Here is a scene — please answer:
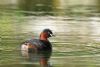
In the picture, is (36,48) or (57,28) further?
(57,28)

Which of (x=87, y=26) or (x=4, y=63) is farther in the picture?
(x=87, y=26)

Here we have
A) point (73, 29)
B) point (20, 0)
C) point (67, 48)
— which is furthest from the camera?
point (20, 0)

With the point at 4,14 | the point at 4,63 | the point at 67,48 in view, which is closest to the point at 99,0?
the point at 4,14

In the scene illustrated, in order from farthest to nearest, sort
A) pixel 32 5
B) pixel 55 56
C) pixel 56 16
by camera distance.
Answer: pixel 32 5 → pixel 56 16 → pixel 55 56

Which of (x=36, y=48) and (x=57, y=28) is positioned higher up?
(x=36, y=48)

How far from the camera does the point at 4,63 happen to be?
16297 mm

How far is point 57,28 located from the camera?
24672mm

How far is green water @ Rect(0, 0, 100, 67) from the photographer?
17.1m

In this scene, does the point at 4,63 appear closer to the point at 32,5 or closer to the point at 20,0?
the point at 32,5

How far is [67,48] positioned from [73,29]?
5.21m

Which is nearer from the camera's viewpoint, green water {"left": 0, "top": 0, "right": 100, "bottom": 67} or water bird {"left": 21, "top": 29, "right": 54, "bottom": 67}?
green water {"left": 0, "top": 0, "right": 100, "bottom": 67}

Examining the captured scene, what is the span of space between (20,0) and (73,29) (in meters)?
14.5

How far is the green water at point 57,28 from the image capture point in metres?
17.1

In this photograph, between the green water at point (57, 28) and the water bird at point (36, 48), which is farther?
the water bird at point (36, 48)
